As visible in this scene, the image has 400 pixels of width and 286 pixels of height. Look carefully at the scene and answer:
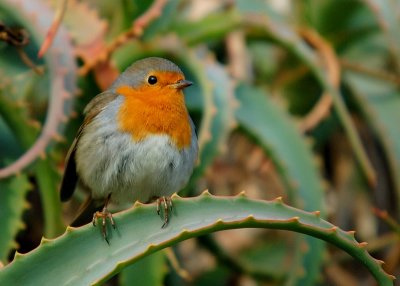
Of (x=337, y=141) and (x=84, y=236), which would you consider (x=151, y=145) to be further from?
(x=337, y=141)

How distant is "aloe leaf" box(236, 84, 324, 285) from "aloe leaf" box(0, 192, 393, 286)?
4.18ft

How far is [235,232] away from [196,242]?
1.19ft

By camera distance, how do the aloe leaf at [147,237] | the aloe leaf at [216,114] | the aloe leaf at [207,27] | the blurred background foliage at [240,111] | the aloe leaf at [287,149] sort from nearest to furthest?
the aloe leaf at [147,237]
the blurred background foliage at [240,111]
the aloe leaf at [216,114]
the aloe leaf at [287,149]
the aloe leaf at [207,27]

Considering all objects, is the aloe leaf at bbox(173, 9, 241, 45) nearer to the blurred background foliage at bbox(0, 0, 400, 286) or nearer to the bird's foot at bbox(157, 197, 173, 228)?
the blurred background foliage at bbox(0, 0, 400, 286)

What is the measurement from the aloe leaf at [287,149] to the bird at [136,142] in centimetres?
57

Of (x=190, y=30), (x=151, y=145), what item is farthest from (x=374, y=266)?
(x=190, y=30)

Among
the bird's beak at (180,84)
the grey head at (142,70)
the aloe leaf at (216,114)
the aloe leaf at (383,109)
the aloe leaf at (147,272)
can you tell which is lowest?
the aloe leaf at (147,272)

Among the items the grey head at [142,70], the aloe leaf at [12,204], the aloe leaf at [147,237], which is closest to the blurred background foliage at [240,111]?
the aloe leaf at [12,204]

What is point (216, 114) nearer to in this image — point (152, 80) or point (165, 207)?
point (152, 80)

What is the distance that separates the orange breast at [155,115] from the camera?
2961 mm

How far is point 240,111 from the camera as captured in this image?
3729mm

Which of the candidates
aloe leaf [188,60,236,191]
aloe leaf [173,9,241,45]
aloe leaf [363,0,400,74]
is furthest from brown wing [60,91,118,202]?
aloe leaf [363,0,400,74]

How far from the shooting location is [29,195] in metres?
3.94

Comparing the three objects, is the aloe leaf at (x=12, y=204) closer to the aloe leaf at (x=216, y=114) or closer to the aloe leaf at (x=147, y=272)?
the aloe leaf at (x=147, y=272)
